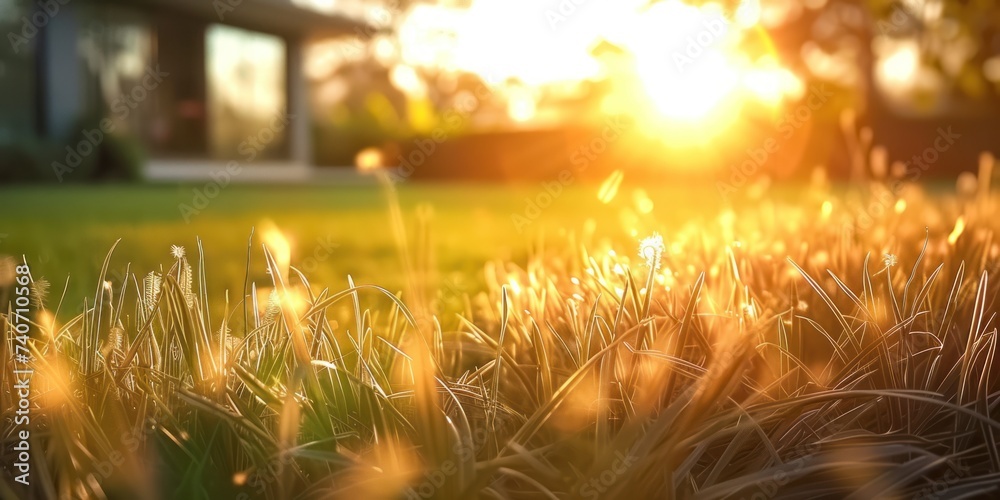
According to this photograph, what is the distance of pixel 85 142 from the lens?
16359 mm

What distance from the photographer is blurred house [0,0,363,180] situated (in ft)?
53.8

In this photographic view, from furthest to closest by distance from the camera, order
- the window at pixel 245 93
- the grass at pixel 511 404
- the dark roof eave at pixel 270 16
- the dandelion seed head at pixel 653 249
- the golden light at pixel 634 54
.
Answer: the window at pixel 245 93 → the dark roof eave at pixel 270 16 → the golden light at pixel 634 54 → the dandelion seed head at pixel 653 249 → the grass at pixel 511 404

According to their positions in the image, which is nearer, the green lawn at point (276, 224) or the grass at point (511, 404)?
the grass at point (511, 404)

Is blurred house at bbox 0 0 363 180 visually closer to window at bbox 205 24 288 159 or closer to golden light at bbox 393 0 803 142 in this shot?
window at bbox 205 24 288 159

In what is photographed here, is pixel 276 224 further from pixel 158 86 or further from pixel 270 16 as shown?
pixel 270 16

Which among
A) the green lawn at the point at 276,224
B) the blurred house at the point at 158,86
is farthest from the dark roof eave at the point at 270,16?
the green lawn at the point at 276,224

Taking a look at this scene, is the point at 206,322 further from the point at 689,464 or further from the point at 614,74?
the point at 614,74

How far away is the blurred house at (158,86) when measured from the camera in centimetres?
1641

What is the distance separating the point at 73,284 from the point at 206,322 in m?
2.04

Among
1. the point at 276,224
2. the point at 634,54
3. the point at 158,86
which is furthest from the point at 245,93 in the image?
the point at 634,54

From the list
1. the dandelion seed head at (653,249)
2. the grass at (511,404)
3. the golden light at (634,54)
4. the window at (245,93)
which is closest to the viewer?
the grass at (511,404)

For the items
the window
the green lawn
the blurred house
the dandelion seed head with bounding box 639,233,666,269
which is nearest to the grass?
the dandelion seed head with bounding box 639,233,666,269

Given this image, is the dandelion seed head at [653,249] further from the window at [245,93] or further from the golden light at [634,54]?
the window at [245,93]

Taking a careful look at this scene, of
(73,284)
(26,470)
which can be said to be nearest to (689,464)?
(26,470)
